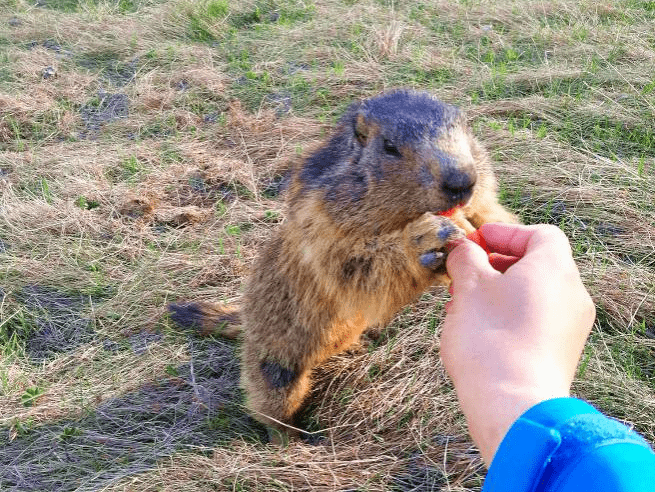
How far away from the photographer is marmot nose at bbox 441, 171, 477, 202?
2.62 metres

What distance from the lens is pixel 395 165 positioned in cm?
289

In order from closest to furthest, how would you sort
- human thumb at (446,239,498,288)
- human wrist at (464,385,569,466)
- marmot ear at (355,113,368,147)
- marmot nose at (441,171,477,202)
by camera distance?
human wrist at (464,385,569,466)
human thumb at (446,239,498,288)
marmot nose at (441,171,477,202)
marmot ear at (355,113,368,147)

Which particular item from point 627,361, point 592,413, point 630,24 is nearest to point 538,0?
point 630,24

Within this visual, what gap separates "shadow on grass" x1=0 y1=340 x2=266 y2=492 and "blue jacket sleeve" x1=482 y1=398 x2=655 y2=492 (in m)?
2.32

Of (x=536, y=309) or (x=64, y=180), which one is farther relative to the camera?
(x=64, y=180)

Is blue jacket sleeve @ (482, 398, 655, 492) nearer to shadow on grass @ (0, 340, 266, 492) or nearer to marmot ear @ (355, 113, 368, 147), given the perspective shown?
marmot ear @ (355, 113, 368, 147)

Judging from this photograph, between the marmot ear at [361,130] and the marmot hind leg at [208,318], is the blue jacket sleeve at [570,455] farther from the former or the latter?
A: the marmot hind leg at [208,318]

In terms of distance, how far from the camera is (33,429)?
3670 millimetres

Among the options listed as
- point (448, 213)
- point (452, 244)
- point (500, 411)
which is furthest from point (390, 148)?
point (500, 411)

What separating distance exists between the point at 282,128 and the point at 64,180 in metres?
2.15

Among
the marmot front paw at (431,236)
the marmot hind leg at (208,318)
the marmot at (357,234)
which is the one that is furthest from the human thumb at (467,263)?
the marmot hind leg at (208,318)

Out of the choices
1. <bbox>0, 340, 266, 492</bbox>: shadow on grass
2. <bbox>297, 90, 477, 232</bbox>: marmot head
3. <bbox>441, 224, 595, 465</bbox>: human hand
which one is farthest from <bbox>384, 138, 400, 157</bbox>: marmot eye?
<bbox>0, 340, 266, 492</bbox>: shadow on grass

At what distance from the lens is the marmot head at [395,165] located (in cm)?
270

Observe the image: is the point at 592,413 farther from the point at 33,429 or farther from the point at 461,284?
the point at 33,429
